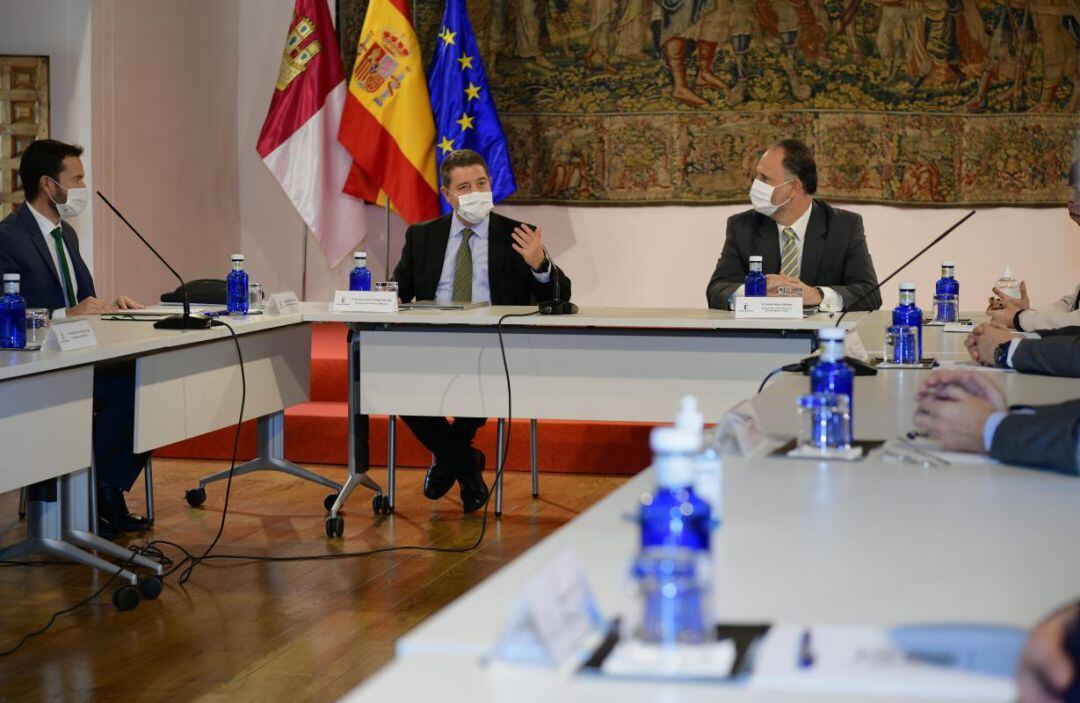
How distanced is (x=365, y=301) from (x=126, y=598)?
1.32 m

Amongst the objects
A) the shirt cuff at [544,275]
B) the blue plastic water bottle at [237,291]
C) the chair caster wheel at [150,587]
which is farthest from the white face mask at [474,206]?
the chair caster wheel at [150,587]

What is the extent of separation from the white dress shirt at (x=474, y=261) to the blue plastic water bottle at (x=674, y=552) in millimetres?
3888

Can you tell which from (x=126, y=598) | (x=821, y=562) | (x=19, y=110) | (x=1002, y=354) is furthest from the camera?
(x=19, y=110)

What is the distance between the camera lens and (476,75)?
21.9ft

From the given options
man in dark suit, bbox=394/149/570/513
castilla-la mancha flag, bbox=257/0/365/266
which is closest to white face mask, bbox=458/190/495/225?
man in dark suit, bbox=394/149/570/513

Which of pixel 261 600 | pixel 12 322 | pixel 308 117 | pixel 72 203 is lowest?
pixel 261 600

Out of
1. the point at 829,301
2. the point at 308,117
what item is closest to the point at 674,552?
the point at 829,301

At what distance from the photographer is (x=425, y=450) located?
18.7 ft

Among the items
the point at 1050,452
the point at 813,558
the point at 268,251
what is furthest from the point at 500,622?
the point at 268,251

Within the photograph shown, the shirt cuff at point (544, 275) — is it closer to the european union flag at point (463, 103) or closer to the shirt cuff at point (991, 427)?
the european union flag at point (463, 103)

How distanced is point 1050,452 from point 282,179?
551cm

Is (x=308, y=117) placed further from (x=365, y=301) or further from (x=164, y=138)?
(x=365, y=301)

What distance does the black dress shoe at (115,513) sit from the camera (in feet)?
14.8

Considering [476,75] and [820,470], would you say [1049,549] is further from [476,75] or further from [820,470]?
[476,75]
